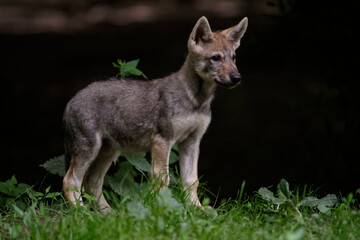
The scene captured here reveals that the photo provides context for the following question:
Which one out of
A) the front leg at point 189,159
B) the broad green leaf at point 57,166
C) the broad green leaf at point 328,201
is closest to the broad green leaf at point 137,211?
the broad green leaf at point 328,201

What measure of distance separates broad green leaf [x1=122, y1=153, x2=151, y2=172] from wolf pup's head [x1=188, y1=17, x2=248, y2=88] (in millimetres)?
1192

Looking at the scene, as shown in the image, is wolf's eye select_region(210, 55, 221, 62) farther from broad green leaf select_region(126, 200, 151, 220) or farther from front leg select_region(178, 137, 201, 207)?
broad green leaf select_region(126, 200, 151, 220)

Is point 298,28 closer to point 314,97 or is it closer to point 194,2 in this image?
point 314,97

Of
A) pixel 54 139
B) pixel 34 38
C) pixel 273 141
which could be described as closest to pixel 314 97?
pixel 273 141

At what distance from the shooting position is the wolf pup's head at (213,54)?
6.05 meters

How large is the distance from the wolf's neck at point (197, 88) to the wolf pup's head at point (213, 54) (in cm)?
8

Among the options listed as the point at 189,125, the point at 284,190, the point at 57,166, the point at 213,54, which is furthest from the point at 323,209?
the point at 57,166

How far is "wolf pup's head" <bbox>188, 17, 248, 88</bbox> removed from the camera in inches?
238

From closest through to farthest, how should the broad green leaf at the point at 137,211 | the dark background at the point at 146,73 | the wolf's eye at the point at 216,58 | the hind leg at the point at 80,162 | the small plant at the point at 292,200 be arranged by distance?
the broad green leaf at the point at 137,211 < the small plant at the point at 292,200 < the wolf's eye at the point at 216,58 < the hind leg at the point at 80,162 < the dark background at the point at 146,73

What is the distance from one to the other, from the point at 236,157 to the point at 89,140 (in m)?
4.73

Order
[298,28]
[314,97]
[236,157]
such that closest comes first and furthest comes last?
[298,28] < [314,97] < [236,157]

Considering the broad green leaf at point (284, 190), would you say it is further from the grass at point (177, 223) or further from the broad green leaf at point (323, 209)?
the broad green leaf at point (323, 209)

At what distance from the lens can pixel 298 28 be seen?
25.6ft

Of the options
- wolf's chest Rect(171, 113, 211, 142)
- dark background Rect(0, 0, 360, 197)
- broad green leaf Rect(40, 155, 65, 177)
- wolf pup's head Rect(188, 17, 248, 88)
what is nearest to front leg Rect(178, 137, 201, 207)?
wolf's chest Rect(171, 113, 211, 142)
